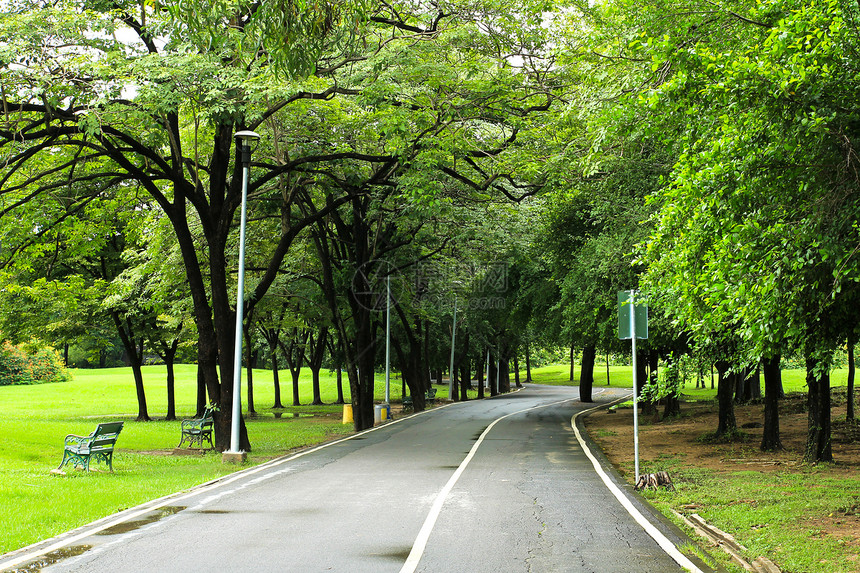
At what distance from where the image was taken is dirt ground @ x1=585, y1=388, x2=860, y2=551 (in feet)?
43.7

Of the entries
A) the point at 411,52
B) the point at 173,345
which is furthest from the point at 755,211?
the point at 173,345

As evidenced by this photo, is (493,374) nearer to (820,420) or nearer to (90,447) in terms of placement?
(820,420)

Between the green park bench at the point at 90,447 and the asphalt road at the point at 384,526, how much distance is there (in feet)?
9.46

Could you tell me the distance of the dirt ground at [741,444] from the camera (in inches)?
525

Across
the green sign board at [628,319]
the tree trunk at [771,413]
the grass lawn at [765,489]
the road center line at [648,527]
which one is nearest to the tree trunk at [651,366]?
the grass lawn at [765,489]

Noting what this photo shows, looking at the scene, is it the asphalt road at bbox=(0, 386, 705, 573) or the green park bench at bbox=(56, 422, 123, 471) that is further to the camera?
the green park bench at bbox=(56, 422, 123, 471)

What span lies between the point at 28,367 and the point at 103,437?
56.6 meters

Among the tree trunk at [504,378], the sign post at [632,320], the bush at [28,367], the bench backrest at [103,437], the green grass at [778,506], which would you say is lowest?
the tree trunk at [504,378]

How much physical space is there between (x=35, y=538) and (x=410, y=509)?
173 inches

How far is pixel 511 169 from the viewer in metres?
18.6

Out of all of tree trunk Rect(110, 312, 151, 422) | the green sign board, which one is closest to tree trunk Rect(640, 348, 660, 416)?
the green sign board

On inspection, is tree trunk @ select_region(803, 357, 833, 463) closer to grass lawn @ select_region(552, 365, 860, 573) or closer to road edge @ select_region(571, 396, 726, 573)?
grass lawn @ select_region(552, 365, 860, 573)

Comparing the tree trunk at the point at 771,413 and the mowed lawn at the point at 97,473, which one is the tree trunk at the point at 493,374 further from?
the tree trunk at the point at 771,413

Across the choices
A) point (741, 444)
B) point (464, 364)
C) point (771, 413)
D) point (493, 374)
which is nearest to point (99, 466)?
point (771, 413)
